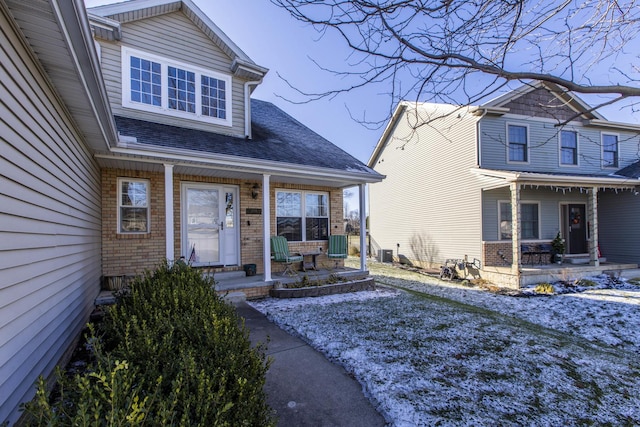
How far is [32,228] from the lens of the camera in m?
2.50

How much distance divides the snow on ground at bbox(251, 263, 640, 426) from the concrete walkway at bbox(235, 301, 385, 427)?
0.15 meters

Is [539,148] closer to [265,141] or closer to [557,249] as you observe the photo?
[557,249]

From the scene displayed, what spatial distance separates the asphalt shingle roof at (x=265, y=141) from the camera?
620 cm

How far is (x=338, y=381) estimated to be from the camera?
10.3ft

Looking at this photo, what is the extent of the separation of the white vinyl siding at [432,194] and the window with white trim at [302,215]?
11.2ft

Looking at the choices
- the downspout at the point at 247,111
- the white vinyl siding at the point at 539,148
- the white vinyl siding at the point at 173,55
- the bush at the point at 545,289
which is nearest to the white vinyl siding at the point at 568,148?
the white vinyl siding at the point at 539,148

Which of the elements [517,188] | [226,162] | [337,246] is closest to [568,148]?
[517,188]

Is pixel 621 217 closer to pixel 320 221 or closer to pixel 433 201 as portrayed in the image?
pixel 433 201

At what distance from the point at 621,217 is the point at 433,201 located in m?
6.96

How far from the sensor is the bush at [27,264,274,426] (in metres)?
1.34

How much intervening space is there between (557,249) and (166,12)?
13.9m

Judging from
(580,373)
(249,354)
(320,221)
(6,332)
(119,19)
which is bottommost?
(580,373)

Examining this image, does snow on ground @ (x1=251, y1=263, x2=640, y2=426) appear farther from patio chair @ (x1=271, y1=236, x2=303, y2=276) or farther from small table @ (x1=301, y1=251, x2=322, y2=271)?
small table @ (x1=301, y1=251, x2=322, y2=271)

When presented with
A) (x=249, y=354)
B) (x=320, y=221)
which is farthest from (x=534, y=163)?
(x=249, y=354)
